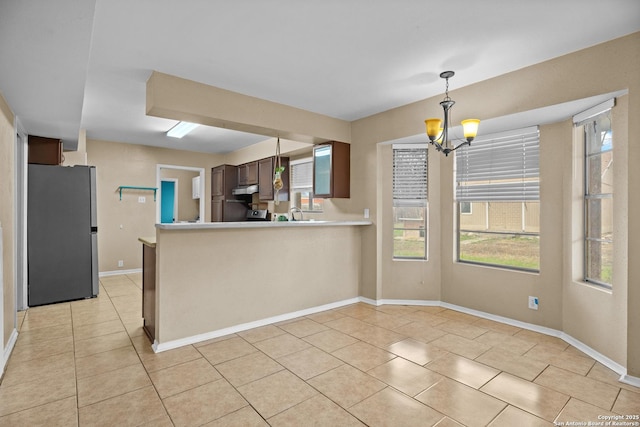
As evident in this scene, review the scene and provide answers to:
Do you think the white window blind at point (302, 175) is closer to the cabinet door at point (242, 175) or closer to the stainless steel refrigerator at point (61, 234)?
the cabinet door at point (242, 175)

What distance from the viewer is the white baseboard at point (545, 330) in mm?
2455

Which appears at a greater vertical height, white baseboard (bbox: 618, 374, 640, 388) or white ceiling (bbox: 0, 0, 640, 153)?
white ceiling (bbox: 0, 0, 640, 153)

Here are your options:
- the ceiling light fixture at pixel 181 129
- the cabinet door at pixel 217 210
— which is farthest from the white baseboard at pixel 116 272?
the ceiling light fixture at pixel 181 129

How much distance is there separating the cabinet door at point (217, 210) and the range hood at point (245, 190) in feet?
1.18

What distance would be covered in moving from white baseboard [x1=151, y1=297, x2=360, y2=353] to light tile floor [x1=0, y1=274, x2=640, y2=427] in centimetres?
8

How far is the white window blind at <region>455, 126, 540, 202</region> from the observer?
11.4 ft

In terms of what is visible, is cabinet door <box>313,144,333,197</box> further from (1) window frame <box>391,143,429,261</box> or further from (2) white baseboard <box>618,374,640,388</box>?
(2) white baseboard <box>618,374,640,388</box>

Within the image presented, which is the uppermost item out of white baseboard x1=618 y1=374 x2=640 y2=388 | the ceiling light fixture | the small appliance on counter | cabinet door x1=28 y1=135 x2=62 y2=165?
the ceiling light fixture

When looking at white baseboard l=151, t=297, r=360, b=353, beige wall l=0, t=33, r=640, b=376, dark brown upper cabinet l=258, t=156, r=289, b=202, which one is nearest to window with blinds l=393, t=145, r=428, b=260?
beige wall l=0, t=33, r=640, b=376

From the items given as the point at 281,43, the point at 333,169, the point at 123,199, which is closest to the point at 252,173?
the point at 333,169

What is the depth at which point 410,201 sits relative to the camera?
4328mm

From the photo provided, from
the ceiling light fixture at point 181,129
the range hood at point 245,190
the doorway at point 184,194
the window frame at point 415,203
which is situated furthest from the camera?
the doorway at point 184,194

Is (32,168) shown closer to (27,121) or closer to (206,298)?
(27,121)

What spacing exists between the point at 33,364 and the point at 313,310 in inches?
101
